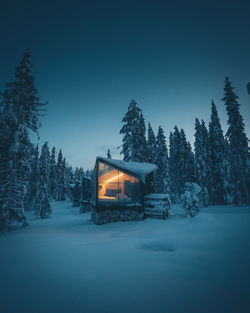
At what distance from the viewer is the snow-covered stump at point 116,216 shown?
465 inches

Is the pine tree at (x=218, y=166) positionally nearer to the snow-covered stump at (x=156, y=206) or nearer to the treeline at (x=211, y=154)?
the treeline at (x=211, y=154)

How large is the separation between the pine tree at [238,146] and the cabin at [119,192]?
15.3m

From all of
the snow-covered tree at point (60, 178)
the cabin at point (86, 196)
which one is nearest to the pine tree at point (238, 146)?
the cabin at point (86, 196)

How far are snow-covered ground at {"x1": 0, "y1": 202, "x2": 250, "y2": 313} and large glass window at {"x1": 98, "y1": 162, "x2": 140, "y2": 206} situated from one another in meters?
6.08

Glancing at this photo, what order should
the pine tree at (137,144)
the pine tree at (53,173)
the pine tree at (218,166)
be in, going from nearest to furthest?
the pine tree at (137,144) → the pine tree at (218,166) → the pine tree at (53,173)

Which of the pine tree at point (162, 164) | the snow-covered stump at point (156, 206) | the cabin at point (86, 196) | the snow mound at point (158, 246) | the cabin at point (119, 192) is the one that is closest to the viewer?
the snow mound at point (158, 246)

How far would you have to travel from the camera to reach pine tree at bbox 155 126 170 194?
29.5 metres

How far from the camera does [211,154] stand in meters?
26.2

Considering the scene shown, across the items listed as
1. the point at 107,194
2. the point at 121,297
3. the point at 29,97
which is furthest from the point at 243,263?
the point at 29,97

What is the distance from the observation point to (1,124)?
11453 millimetres

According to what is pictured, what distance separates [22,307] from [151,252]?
383 centimetres

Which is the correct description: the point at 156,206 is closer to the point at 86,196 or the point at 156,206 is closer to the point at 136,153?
the point at 136,153

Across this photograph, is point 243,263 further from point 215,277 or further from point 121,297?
point 121,297

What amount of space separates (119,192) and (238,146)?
18171 mm
